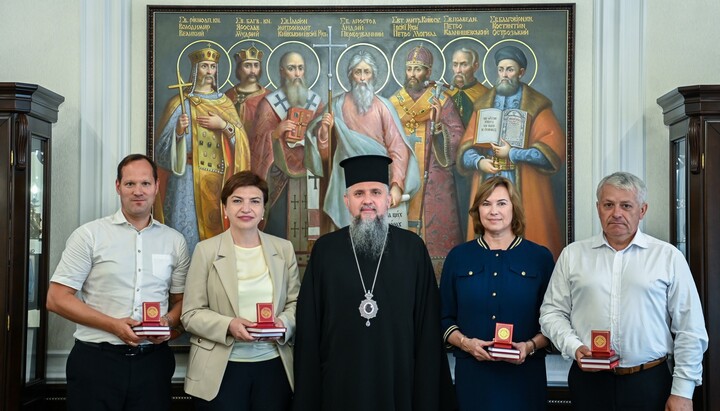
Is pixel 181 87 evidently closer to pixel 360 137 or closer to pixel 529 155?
pixel 360 137

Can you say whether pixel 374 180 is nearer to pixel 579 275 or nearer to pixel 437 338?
pixel 437 338

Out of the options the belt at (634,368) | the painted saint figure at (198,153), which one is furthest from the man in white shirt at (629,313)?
the painted saint figure at (198,153)

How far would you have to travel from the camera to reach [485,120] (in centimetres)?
459

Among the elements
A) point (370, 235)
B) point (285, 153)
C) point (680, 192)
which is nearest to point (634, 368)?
point (680, 192)

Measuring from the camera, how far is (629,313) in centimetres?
354

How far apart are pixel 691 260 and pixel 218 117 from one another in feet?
9.08

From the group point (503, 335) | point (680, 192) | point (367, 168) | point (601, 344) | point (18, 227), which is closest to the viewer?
point (601, 344)

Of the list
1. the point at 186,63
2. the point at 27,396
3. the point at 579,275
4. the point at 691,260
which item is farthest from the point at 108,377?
the point at 691,260

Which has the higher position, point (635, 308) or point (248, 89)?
point (248, 89)

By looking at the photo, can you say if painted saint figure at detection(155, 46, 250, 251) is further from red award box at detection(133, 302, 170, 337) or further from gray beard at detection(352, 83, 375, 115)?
red award box at detection(133, 302, 170, 337)

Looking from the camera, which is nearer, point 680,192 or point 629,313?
point 629,313

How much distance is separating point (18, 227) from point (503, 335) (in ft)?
8.48

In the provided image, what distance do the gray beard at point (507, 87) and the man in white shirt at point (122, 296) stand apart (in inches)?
81.0

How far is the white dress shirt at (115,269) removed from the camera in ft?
12.8
